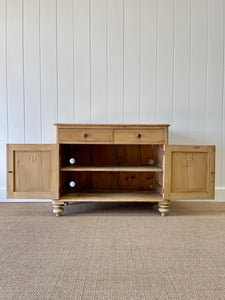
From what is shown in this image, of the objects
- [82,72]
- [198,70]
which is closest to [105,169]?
[82,72]

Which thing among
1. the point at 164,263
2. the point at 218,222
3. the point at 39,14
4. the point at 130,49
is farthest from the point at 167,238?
the point at 39,14

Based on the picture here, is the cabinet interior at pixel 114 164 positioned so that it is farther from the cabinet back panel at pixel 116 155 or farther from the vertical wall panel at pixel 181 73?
the vertical wall panel at pixel 181 73

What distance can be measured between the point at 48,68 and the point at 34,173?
111 cm

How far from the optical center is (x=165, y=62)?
7.98 ft

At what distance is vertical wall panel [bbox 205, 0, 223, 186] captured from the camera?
2434 mm

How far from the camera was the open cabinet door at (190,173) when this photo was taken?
1.96 m

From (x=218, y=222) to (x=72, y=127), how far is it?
136 cm

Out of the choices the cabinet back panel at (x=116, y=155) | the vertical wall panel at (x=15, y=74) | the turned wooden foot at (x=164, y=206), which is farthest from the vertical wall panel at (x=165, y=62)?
the vertical wall panel at (x=15, y=74)

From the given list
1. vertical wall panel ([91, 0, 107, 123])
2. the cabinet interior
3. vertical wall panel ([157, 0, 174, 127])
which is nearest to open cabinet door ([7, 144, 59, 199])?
the cabinet interior

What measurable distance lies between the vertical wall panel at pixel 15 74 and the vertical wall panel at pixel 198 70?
5.62 feet

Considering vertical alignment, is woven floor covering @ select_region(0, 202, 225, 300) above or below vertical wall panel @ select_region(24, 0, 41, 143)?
below

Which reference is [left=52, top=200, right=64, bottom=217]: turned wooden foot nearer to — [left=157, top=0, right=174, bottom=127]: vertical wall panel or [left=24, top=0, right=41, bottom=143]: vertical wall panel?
[left=24, top=0, right=41, bottom=143]: vertical wall panel

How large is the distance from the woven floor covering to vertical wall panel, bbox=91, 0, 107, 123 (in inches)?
38.4

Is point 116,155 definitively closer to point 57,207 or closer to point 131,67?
point 57,207
